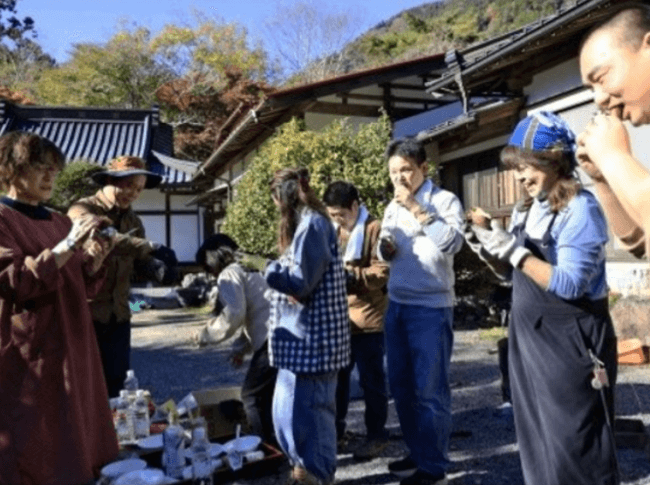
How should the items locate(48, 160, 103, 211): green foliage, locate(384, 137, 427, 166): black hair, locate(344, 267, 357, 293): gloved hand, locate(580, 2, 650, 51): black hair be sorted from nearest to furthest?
1. locate(580, 2, 650, 51): black hair
2. locate(384, 137, 427, 166): black hair
3. locate(344, 267, 357, 293): gloved hand
4. locate(48, 160, 103, 211): green foliage

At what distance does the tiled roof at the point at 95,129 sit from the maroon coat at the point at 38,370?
17.4 meters

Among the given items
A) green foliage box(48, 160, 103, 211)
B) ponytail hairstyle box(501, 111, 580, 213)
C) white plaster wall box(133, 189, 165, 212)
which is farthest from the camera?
white plaster wall box(133, 189, 165, 212)

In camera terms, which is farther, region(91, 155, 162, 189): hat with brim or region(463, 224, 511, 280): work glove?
region(91, 155, 162, 189): hat with brim

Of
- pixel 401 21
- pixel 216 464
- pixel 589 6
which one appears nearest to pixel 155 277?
pixel 216 464

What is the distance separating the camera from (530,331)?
2.37m

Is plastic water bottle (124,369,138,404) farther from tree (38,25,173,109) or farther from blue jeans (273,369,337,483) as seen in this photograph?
tree (38,25,173,109)

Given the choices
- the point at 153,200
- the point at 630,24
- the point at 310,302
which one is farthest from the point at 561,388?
the point at 153,200

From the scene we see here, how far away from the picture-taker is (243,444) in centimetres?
365

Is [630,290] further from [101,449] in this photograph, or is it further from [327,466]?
[101,449]

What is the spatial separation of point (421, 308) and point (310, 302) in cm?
61

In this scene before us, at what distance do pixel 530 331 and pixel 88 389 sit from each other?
1780 mm

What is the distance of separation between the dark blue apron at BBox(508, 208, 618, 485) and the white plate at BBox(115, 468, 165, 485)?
1.78 metres

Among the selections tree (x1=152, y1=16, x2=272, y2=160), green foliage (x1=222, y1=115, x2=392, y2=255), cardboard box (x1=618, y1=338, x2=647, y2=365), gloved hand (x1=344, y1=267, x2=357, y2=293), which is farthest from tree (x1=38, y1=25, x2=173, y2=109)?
gloved hand (x1=344, y1=267, x2=357, y2=293)

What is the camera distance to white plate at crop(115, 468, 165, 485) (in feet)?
10.1
